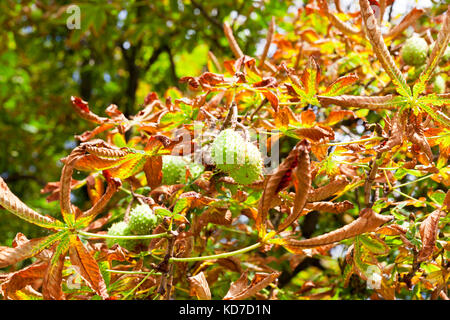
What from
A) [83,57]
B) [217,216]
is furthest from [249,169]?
[83,57]

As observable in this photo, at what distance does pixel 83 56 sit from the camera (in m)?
4.57

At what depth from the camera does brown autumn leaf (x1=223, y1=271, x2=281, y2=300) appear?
1.16 meters

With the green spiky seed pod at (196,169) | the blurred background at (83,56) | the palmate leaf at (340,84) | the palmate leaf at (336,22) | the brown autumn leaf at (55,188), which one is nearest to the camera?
the palmate leaf at (340,84)

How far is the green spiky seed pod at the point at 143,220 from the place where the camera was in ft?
4.60

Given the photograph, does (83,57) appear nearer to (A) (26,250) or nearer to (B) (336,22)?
(B) (336,22)

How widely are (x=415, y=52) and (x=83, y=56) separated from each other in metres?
3.60

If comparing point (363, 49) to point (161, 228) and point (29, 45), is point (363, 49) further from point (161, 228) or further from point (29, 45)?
point (29, 45)

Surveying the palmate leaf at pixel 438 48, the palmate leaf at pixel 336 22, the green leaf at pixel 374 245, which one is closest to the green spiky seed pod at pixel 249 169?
the green leaf at pixel 374 245

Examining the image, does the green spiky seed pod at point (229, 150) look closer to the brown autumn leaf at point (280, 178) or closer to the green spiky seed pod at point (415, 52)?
the brown autumn leaf at point (280, 178)

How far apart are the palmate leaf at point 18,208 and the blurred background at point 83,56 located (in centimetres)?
208

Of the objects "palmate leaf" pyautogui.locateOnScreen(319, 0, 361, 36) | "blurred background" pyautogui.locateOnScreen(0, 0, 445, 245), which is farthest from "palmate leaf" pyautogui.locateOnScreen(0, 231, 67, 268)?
"blurred background" pyautogui.locateOnScreen(0, 0, 445, 245)

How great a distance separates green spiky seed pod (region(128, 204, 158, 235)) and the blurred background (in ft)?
5.85

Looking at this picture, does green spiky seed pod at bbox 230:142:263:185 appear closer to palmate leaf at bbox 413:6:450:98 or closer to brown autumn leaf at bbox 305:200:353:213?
brown autumn leaf at bbox 305:200:353:213
